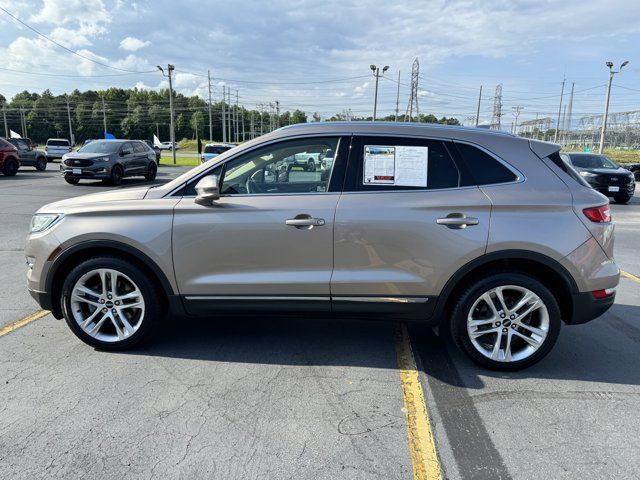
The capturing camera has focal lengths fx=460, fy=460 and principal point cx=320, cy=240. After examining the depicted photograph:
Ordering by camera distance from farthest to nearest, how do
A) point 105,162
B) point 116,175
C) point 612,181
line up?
1. point 116,175
2. point 105,162
3. point 612,181

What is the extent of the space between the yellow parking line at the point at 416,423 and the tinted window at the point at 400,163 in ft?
4.55

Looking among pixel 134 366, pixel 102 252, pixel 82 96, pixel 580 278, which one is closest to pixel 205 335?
pixel 134 366

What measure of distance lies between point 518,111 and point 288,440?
98706 mm

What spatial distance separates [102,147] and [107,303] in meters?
16.0

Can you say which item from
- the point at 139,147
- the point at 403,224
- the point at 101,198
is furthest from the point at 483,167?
the point at 139,147

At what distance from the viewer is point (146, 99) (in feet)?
433

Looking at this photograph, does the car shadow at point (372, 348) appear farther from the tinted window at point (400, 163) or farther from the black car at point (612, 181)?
the black car at point (612, 181)

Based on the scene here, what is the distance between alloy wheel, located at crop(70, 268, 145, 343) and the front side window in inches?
44.8

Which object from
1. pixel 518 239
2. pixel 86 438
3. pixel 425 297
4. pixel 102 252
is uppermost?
pixel 518 239

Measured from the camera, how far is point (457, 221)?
3.34m

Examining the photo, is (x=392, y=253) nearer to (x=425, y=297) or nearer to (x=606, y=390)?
(x=425, y=297)

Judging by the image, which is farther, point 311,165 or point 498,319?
point 311,165

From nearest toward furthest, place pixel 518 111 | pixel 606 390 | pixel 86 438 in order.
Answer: pixel 86 438, pixel 606 390, pixel 518 111

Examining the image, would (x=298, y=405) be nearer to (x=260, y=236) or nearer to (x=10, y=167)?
(x=260, y=236)
